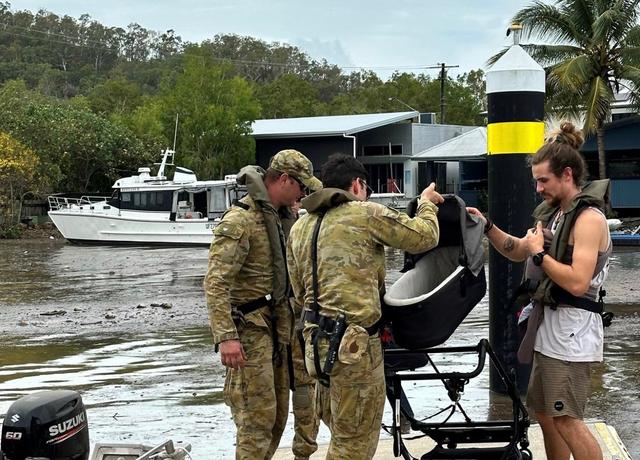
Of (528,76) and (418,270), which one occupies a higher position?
(528,76)

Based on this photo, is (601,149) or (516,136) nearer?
(516,136)

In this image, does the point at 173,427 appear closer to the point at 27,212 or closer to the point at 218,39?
the point at 27,212

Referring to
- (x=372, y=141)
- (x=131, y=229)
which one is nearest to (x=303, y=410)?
(x=131, y=229)

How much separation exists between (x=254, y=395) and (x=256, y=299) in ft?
1.68

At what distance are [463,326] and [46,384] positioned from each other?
17.1 ft

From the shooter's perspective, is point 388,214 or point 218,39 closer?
point 388,214

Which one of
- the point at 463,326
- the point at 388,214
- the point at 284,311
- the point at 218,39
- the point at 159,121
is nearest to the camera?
the point at 388,214

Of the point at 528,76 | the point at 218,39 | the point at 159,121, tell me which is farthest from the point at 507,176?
the point at 218,39

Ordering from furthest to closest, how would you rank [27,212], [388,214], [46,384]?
[27,212] → [46,384] → [388,214]

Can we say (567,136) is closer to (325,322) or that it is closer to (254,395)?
(325,322)

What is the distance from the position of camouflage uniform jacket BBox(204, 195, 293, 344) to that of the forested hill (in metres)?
33.0

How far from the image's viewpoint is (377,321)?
172 inches

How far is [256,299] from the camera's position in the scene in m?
5.18

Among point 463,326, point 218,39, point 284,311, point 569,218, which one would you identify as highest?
point 218,39
